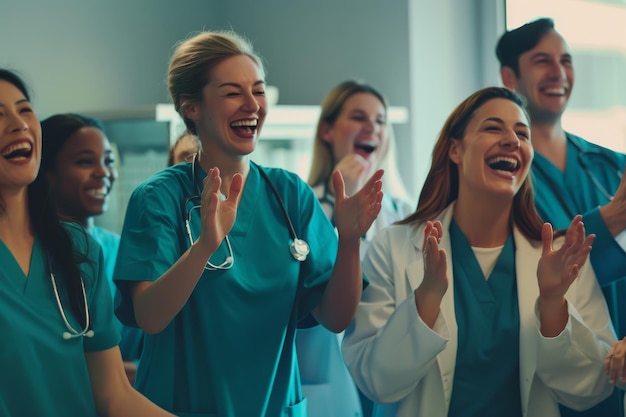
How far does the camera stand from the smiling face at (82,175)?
2.40 m

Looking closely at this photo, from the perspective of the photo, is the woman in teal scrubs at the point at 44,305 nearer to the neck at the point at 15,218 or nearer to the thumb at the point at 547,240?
the neck at the point at 15,218

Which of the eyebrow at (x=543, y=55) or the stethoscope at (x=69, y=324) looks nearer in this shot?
the stethoscope at (x=69, y=324)

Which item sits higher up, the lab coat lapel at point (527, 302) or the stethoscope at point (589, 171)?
the stethoscope at point (589, 171)

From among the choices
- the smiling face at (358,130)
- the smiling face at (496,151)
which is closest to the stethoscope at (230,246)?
the smiling face at (496,151)

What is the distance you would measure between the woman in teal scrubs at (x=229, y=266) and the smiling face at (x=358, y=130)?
1.08 meters

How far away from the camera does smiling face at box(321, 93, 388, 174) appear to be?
2.96m

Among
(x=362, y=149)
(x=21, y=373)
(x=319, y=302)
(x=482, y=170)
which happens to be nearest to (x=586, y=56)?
(x=362, y=149)

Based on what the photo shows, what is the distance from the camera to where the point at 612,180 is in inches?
89.5

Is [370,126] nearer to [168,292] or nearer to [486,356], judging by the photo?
[486,356]

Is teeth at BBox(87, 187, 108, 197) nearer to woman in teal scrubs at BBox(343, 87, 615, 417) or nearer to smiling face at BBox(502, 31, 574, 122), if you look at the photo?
woman in teal scrubs at BBox(343, 87, 615, 417)

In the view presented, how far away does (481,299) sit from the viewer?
1.93 meters

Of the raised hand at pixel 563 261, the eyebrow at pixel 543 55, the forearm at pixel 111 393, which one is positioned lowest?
the forearm at pixel 111 393

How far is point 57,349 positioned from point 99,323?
0.10 m

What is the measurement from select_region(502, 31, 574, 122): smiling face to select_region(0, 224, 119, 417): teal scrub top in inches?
51.9
